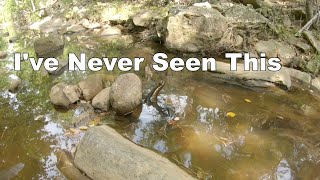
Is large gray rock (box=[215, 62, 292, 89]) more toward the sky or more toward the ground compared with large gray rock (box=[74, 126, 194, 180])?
more toward the ground

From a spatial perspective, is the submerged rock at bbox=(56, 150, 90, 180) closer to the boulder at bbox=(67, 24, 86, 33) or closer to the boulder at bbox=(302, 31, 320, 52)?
the boulder at bbox=(302, 31, 320, 52)

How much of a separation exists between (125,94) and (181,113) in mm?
918

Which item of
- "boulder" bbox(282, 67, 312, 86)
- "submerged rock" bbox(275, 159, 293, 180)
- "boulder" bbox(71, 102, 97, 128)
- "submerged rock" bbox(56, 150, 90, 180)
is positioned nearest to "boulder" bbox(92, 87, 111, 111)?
"boulder" bbox(71, 102, 97, 128)

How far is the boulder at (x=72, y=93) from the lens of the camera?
5.14 metres

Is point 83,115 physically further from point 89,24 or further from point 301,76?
point 89,24

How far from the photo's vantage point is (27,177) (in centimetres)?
358

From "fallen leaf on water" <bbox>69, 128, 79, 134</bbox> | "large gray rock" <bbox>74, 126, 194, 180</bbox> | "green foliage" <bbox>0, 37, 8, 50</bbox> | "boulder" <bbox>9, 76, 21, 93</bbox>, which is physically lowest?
"green foliage" <bbox>0, 37, 8, 50</bbox>

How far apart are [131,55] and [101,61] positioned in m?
0.79

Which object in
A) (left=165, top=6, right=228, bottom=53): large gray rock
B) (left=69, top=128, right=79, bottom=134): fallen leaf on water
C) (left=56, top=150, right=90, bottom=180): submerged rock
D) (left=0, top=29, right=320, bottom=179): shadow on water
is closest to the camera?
(left=56, top=150, right=90, bottom=180): submerged rock

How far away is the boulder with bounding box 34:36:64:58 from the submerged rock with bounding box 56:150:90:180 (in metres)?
5.00

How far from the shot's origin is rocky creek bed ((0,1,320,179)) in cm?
359

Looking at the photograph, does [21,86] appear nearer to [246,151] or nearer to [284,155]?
[246,151]

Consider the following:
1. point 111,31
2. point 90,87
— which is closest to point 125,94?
point 90,87

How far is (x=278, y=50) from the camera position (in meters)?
6.81
